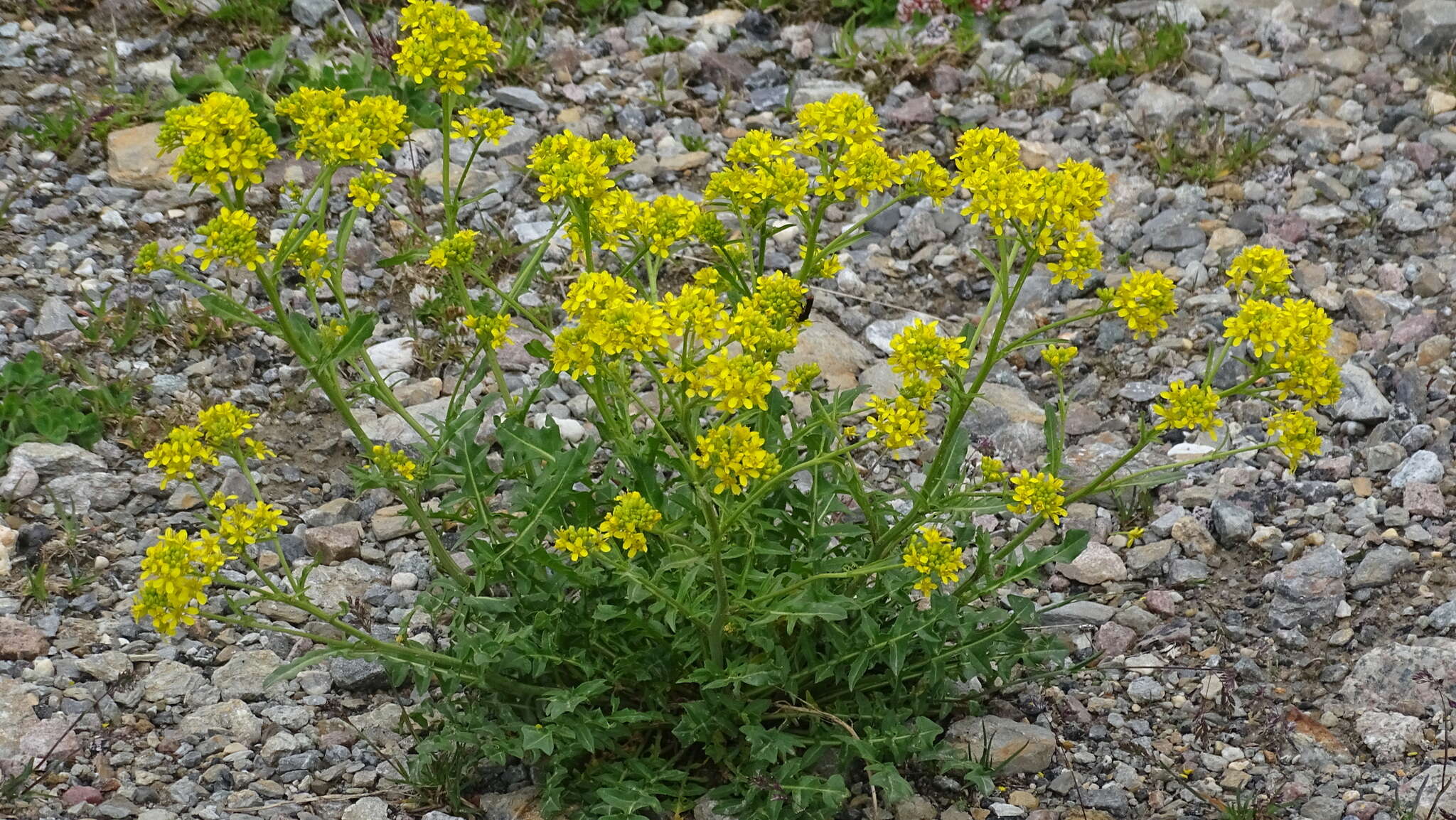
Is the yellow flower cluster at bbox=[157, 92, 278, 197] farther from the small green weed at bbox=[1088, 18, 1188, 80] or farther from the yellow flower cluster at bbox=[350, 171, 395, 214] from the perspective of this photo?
the small green weed at bbox=[1088, 18, 1188, 80]

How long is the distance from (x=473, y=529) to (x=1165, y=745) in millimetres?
1803

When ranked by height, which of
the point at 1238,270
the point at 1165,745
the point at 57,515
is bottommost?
the point at 57,515

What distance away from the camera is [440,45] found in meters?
3.18

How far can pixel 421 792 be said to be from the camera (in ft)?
10.9

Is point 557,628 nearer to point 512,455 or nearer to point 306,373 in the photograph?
point 512,455

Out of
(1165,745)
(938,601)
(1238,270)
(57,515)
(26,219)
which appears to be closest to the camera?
(1238,270)

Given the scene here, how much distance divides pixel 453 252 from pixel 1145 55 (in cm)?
432

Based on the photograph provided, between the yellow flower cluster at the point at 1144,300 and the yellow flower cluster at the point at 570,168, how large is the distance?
3.60ft

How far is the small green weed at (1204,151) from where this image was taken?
5.68 m

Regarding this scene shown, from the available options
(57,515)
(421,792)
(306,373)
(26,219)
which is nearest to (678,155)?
(306,373)

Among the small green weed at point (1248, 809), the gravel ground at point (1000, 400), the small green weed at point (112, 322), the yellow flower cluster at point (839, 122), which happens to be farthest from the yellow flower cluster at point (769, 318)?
the small green weed at point (112, 322)

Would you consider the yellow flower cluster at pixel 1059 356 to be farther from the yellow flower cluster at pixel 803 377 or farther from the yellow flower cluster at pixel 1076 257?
the yellow flower cluster at pixel 803 377

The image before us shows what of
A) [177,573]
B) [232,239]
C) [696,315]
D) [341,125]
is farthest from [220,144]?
[696,315]

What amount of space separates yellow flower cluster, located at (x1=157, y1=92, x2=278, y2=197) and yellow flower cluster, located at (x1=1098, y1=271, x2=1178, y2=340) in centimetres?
174
